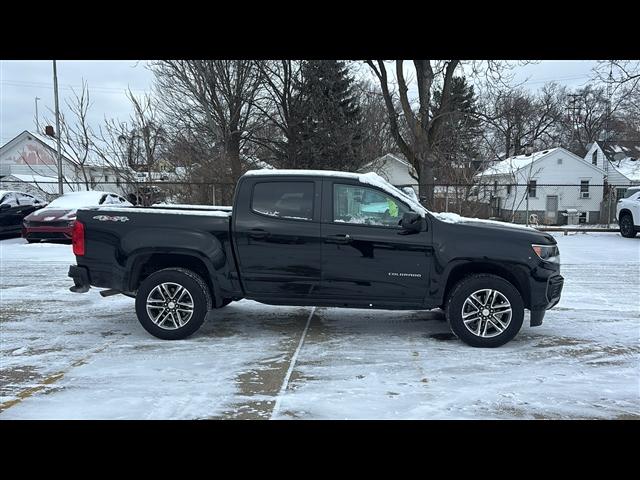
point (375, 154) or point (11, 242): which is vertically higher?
point (375, 154)

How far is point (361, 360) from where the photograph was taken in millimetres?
5117

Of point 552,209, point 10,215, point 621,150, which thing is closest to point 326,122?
point 10,215

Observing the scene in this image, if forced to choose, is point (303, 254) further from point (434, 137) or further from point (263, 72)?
point (263, 72)

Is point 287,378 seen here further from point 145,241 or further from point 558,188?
point 558,188

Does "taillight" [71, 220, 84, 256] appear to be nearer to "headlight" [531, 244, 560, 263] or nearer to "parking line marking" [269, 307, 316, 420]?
"parking line marking" [269, 307, 316, 420]

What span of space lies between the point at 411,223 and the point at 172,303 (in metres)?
2.89

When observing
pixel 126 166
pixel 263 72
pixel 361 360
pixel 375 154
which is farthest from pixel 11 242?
pixel 375 154

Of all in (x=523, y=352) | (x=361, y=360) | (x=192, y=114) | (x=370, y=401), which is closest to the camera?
(x=370, y=401)

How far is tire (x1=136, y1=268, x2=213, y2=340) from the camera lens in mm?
5723

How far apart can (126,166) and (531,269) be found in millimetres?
19508

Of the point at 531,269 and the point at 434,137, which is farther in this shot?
the point at 434,137

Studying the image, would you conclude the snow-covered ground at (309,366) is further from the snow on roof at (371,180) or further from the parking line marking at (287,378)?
the snow on roof at (371,180)

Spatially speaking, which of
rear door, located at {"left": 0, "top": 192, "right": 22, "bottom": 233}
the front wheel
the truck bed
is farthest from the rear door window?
the front wheel

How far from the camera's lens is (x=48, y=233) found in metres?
14.1
